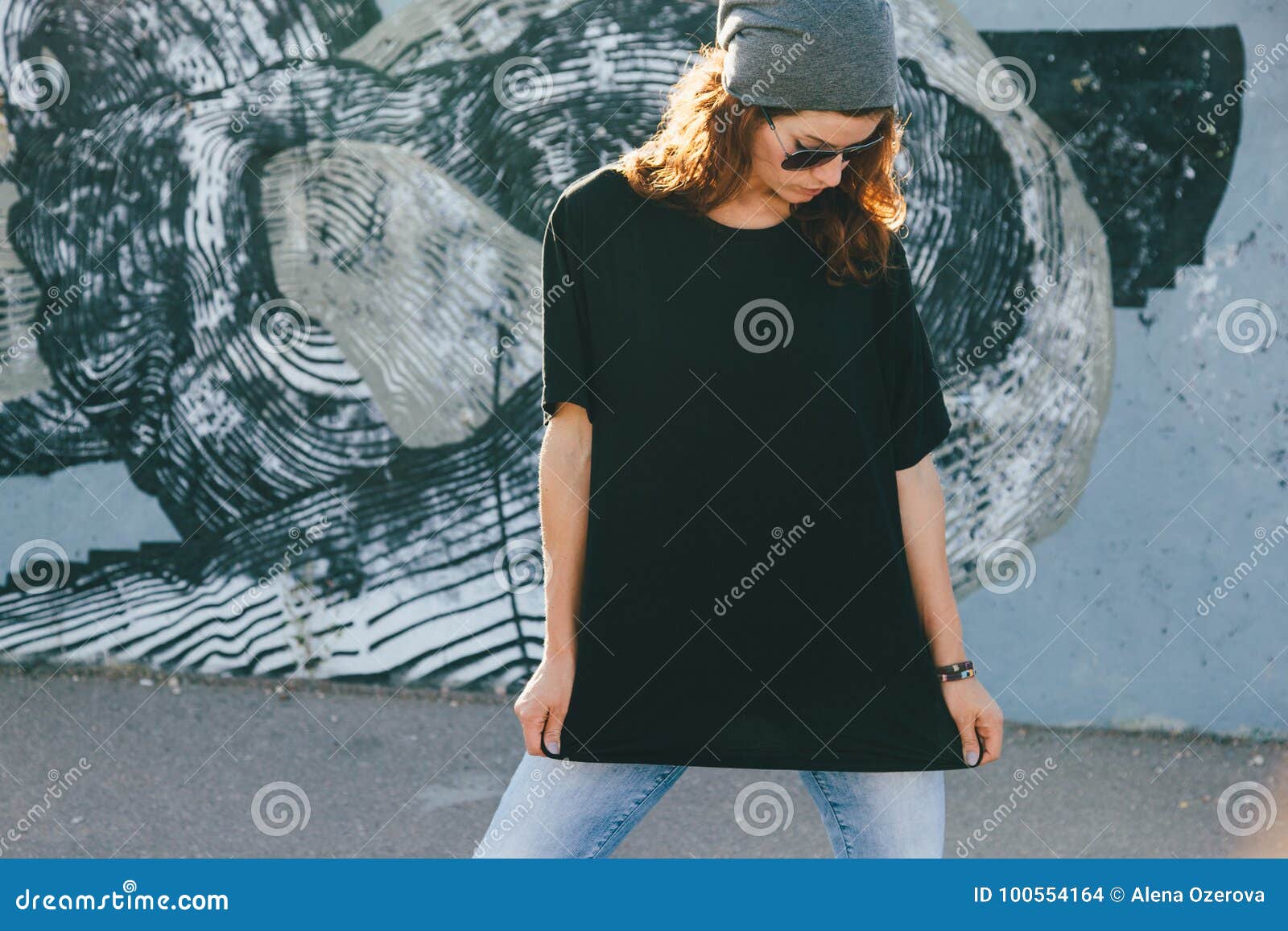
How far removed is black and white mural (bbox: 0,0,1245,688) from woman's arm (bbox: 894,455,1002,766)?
6.84ft

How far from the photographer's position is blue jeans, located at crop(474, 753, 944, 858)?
65.5 inches

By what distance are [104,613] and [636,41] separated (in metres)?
2.68

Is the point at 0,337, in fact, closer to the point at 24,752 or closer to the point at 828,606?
the point at 24,752

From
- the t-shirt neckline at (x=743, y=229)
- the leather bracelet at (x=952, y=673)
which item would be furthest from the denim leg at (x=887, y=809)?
the t-shirt neckline at (x=743, y=229)

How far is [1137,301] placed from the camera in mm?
3643

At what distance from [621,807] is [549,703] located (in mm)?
197

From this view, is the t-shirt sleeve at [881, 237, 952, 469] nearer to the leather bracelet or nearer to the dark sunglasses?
the dark sunglasses

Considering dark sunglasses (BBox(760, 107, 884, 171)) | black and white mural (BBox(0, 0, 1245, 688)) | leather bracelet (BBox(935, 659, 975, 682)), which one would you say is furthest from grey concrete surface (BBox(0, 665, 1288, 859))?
dark sunglasses (BBox(760, 107, 884, 171))

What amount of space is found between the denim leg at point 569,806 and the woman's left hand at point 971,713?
1.39ft

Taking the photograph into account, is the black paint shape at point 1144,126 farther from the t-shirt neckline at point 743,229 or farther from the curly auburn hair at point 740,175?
the t-shirt neckline at point 743,229

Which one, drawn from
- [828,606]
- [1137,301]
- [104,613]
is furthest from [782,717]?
[104,613]

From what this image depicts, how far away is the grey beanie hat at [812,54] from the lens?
5.00 feet

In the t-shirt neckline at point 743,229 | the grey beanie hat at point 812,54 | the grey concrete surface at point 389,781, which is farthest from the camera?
the grey concrete surface at point 389,781

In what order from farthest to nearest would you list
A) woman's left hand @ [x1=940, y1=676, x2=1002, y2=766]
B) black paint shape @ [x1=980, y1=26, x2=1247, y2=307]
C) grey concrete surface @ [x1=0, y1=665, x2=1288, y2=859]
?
black paint shape @ [x1=980, y1=26, x2=1247, y2=307] → grey concrete surface @ [x1=0, y1=665, x2=1288, y2=859] → woman's left hand @ [x1=940, y1=676, x2=1002, y2=766]
